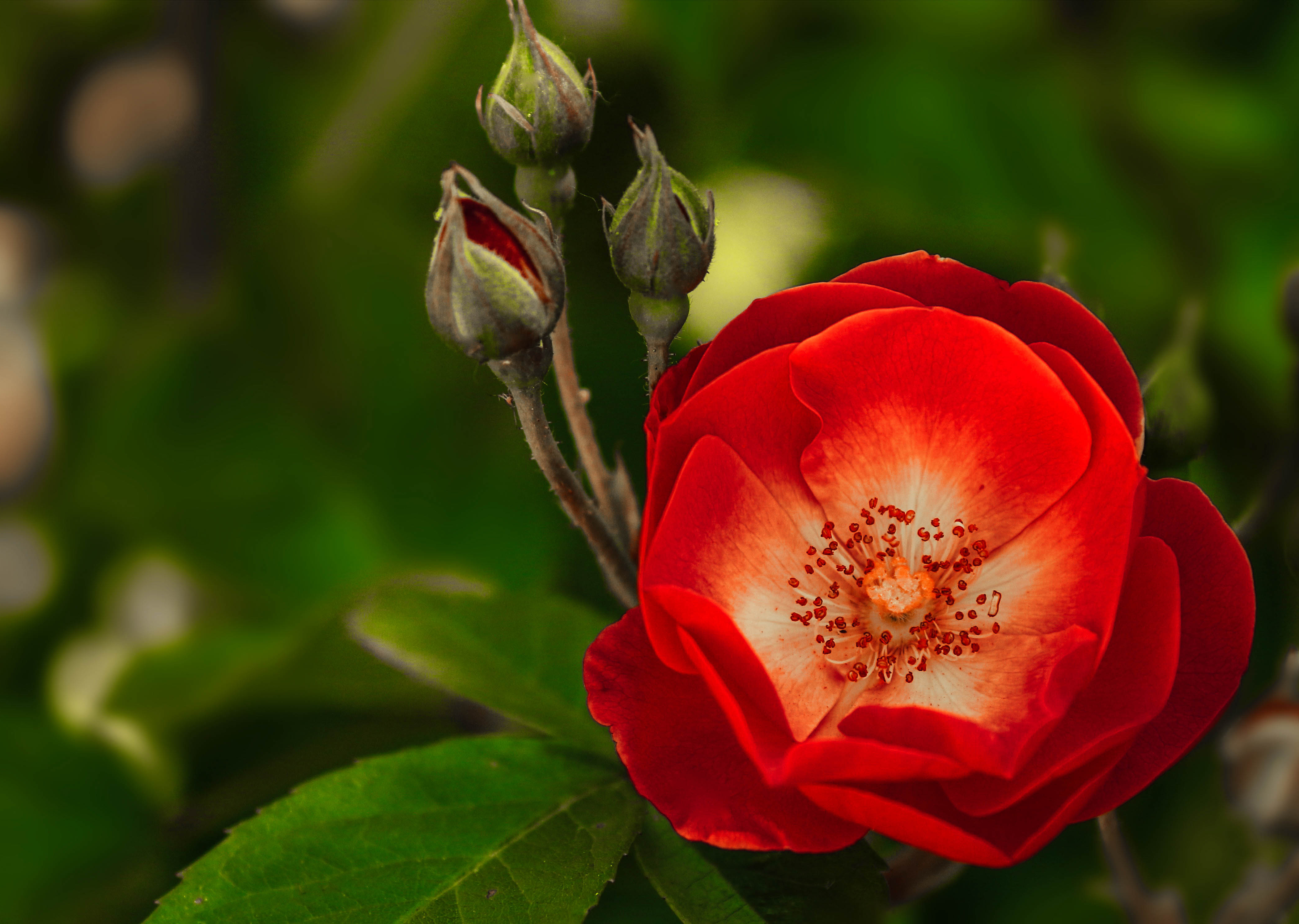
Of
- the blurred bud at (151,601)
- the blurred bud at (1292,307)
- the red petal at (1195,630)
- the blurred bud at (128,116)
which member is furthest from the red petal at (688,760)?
the blurred bud at (128,116)

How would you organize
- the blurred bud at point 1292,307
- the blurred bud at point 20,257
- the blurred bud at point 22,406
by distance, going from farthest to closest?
the blurred bud at point 20,257 → the blurred bud at point 22,406 → the blurred bud at point 1292,307

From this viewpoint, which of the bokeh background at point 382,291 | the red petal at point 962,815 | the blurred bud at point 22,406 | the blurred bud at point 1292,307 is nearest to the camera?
the red petal at point 962,815

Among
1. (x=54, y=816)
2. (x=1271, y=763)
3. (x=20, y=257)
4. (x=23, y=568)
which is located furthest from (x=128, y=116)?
(x=1271, y=763)

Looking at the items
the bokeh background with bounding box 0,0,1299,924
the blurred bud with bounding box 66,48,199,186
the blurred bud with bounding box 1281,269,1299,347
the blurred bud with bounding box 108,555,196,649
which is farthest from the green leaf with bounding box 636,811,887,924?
the blurred bud with bounding box 66,48,199,186

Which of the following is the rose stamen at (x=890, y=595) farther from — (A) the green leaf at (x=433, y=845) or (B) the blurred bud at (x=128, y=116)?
(B) the blurred bud at (x=128, y=116)

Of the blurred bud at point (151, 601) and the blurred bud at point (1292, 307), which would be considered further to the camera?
the blurred bud at point (151, 601)

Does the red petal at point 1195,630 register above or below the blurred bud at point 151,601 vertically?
above

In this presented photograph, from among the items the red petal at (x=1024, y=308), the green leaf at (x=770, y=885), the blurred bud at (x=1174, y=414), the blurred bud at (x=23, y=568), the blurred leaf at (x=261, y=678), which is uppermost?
the red petal at (x=1024, y=308)

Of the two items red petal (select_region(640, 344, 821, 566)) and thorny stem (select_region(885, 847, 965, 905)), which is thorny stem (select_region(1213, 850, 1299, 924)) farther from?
red petal (select_region(640, 344, 821, 566))

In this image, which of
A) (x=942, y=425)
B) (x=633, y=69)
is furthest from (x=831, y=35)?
(x=942, y=425)
